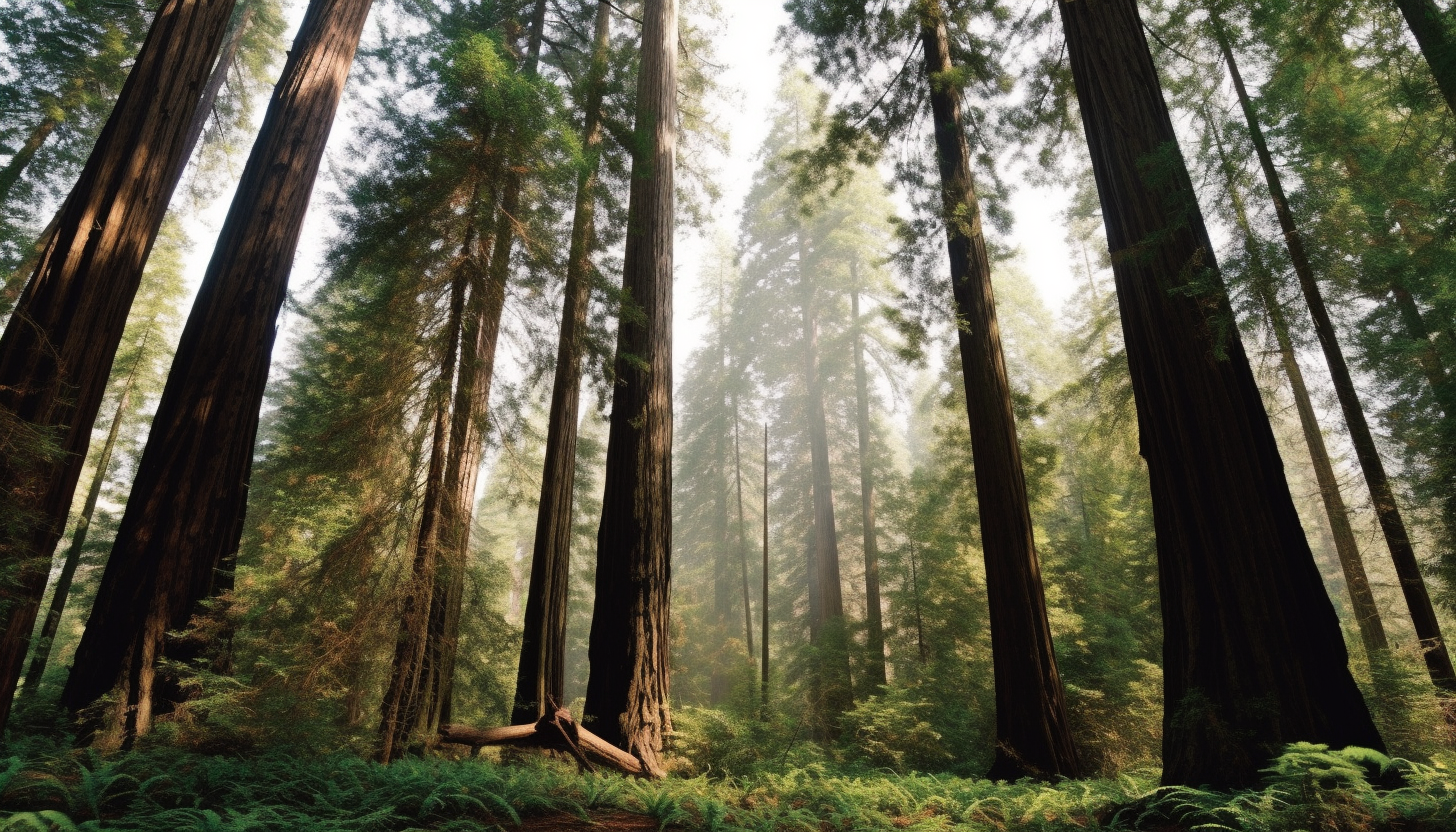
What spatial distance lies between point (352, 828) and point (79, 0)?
38.5ft

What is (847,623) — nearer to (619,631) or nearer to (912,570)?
(912,570)

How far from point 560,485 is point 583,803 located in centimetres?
461

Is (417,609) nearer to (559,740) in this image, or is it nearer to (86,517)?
(559,740)

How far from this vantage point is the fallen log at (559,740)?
13.1 ft

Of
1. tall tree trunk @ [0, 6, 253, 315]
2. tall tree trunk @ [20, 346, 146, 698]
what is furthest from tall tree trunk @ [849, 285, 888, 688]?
tall tree trunk @ [20, 346, 146, 698]

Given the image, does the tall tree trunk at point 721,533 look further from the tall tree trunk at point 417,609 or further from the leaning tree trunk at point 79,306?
the leaning tree trunk at point 79,306

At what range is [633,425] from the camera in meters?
5.43

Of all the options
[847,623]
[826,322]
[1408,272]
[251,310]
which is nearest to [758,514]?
[826,322]

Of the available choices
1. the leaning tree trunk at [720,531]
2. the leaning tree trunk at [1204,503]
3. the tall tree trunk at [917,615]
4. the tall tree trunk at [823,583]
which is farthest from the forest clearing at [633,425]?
the leaning tree trunk at [720,531]

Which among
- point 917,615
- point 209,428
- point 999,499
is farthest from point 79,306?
point 917,615

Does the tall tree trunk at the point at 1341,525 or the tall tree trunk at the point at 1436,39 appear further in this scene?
the tall tree trunk at the point at 1341,525

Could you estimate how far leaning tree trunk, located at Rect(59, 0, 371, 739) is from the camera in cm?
377

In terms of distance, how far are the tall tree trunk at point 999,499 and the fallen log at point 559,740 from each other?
3.34 meters

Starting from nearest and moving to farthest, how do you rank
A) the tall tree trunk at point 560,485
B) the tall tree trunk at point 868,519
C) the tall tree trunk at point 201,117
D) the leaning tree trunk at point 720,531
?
the tall tree trunk at point 560,485 < the tall tree trunk at point 201,117 < the tall tree trunk at point 868,519 < the leaning tree trunk at point 720,531
